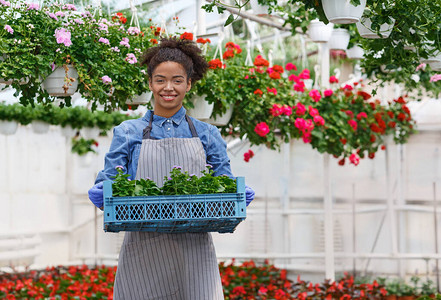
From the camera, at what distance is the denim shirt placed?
207 centimetres

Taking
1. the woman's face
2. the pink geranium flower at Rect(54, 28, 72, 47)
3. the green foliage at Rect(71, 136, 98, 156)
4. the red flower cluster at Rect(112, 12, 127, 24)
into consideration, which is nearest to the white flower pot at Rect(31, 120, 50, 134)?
the green foliage at Rect(71, 136, 98, 156)

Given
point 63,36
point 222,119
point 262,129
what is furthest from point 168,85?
point 262,129

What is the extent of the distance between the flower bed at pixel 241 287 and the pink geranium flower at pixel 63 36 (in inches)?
102

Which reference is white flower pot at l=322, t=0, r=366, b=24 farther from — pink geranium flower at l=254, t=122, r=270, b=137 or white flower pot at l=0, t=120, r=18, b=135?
white flower pot at l=0, t=120, r=18, b=135

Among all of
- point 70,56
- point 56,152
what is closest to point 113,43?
point 70,56

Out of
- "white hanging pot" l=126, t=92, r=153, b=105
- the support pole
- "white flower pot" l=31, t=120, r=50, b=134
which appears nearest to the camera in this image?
"white hanging pot" l=126, t=92, r=153, b=105

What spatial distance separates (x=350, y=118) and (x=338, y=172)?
2.14 meters

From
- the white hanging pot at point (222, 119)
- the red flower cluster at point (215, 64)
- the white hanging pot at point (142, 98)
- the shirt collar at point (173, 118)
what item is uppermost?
the red flower cluster at point (215, 64)

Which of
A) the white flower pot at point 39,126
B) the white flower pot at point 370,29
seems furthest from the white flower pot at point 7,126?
the white flower pot at point 370,29

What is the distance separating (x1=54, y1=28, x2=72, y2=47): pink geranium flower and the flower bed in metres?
2.60

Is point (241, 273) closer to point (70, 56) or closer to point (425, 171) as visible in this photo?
point (425, 171)

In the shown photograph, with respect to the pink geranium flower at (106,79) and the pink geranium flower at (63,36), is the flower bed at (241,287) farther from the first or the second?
the pink geranium flower at (63,36)

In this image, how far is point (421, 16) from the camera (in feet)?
8.89

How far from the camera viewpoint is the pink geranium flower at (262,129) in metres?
4.92
